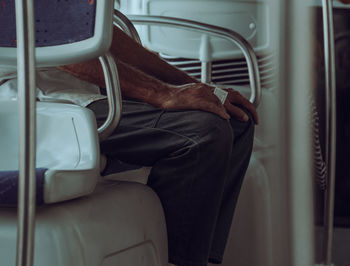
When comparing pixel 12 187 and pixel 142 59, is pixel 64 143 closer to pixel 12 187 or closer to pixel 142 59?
pixel 12 187

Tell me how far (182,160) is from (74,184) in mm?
290

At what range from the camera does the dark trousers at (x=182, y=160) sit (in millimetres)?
A: 936

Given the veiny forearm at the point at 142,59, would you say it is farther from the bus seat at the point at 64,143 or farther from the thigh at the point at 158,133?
the bus seat at the point at 64,143

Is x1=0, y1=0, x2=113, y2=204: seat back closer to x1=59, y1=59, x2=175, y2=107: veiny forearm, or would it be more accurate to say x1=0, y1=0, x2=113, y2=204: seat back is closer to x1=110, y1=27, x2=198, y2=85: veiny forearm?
x1=59, y1=59, x2=175, y2=107: veiny forearm

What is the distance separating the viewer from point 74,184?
0.69m

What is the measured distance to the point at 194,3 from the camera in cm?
163

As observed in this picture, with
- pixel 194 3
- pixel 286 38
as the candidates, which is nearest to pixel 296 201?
pixel 286 38

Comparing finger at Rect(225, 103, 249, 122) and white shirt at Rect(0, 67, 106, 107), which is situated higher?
white shirt at Rect(0, 67, 106, 107)

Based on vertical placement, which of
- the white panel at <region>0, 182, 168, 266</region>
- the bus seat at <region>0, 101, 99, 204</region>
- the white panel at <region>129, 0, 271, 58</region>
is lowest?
the white panel at <region>0, 182, 168, 266</region>

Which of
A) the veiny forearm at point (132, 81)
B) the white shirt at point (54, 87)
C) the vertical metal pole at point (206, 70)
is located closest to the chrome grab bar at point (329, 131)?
the veiny forearm at point (132, 81)

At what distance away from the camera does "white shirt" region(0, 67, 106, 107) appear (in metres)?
0.97

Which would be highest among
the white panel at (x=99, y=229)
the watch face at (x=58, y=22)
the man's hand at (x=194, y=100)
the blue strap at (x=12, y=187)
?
the watch face at (x=58, y=22)

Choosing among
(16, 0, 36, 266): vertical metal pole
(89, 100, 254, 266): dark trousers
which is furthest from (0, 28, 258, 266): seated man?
(16, 0, 36, 266): vertical metal pole

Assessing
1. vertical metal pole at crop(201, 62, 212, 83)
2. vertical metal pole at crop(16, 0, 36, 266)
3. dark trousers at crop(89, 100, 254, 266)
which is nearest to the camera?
vertical metal pole at crop(16, 0, 36, 266)
